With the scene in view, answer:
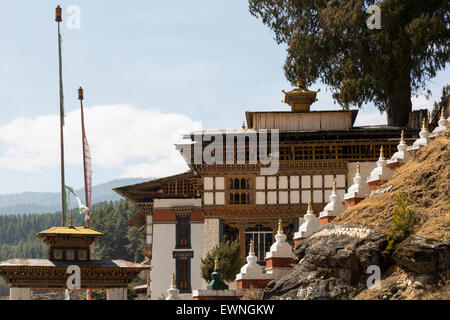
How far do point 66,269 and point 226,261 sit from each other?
10.6 metres

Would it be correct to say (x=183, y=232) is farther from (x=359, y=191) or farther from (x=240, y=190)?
(x=359, y=191)

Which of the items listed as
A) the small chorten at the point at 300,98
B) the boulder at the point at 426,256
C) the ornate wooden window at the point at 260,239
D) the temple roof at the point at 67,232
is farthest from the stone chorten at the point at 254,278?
the small chorten at the point at 300,98

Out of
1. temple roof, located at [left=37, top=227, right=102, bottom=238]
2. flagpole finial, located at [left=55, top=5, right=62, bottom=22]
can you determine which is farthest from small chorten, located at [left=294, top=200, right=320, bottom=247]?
flagpole finial, located at [left=55, top=5, right=62, bottom=22]

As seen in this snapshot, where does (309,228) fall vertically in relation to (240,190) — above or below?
below

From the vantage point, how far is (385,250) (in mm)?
29500

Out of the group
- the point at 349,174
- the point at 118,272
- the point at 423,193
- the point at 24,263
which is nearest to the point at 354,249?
the point at 423,193

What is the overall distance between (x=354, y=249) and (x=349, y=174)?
2212 centimetres

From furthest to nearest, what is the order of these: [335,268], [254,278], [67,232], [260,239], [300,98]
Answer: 1. [300,98]
2. [260,239]
3. [67,232]
4. [254,278]
5. [335,268]

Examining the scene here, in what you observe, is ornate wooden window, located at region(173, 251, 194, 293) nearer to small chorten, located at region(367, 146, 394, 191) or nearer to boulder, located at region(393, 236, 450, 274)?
small chorten, located at region(367, 146, 394, 191)

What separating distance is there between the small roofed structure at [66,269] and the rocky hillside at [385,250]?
1278 cm

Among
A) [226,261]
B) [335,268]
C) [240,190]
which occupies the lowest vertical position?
[226,261]

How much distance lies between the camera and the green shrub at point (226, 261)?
48.2 meters

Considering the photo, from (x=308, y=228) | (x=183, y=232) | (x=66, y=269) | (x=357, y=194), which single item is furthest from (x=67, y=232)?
(x=183, y=232)

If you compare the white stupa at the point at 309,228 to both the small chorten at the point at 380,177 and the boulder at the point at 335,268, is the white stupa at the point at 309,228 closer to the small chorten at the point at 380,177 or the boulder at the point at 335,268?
the boulder at the point at 335,268
